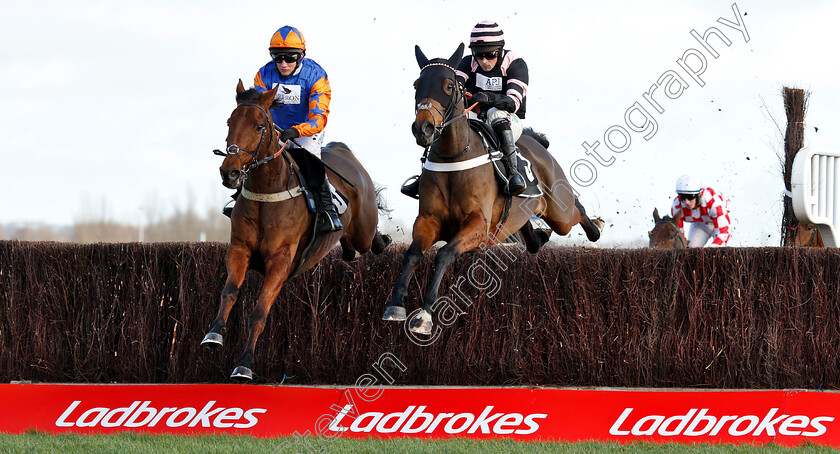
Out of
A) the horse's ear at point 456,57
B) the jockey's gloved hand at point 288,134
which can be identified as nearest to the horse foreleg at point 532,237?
the horse's ear at point 456,57

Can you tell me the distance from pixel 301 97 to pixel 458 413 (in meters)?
2.85

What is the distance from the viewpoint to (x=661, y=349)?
8586 millimetres

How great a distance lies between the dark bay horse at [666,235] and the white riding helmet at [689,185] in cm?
41

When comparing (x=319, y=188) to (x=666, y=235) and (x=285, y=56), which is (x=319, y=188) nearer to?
(x=285, y=56)

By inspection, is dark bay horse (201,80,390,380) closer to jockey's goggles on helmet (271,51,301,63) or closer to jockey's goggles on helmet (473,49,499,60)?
jockey's goggles on helmet (271,51,301,63)

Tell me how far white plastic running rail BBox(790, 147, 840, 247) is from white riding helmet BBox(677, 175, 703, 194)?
1075 millimetres

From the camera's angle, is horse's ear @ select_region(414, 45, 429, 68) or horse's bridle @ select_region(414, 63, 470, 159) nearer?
Result: horse's bridle @ select_region(414, 63, 470, 159)

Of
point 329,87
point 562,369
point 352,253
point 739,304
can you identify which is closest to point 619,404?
point 562,369

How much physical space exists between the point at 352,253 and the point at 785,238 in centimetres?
623

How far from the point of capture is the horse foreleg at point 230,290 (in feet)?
22.1

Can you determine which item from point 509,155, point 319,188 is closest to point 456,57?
point 509,155

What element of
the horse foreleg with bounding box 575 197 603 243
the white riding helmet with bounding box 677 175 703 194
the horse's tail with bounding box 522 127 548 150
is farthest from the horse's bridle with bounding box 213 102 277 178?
the white riding helmet with bounding box 677 175 703 194

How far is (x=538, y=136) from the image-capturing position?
9664mm

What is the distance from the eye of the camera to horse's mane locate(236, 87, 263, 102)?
23.8 feet
